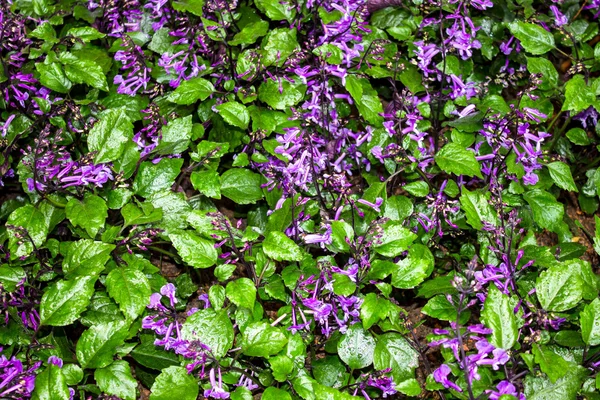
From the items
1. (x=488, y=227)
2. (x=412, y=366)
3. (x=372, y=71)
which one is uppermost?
(x=372, y=71)

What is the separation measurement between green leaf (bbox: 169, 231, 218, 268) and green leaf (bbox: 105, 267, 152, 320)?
22cm

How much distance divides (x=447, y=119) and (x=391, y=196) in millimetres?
882

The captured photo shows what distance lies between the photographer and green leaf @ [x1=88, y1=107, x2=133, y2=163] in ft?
12.0

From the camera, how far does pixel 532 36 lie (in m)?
4.19

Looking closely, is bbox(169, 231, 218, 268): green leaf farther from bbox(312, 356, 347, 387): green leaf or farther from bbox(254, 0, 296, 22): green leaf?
bbox(254, 0, 296, 22): green leaf

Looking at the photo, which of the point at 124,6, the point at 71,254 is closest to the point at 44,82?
the point at 124,6

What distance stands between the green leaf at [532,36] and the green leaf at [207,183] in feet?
6.36

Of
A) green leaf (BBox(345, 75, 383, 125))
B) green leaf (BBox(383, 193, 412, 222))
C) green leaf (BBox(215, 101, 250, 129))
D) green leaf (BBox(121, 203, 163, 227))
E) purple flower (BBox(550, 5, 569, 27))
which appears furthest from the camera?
Answer: purple flower (BBox(550, 5, 569, 27))

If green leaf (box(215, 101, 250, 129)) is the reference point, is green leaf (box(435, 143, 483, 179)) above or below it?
below

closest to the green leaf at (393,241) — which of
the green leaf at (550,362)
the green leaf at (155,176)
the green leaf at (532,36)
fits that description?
the green leaf at (550,362)

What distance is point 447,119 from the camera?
4.45 metres

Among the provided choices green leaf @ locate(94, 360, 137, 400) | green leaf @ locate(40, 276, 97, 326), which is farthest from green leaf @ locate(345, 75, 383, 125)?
green leaf @ locate(94, 360, 137, 400)

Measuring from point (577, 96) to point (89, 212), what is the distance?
2.67 meters

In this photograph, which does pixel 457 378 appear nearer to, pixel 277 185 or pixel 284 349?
pixel 284 349
